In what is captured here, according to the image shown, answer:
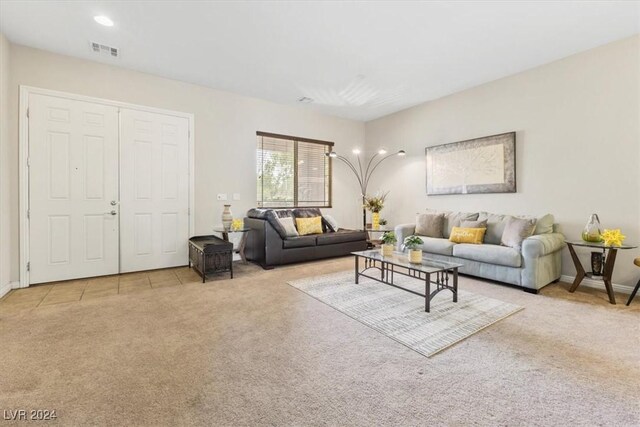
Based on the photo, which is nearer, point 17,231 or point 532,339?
point 532,339

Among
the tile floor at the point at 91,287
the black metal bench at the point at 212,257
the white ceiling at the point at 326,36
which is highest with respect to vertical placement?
the white ceiling at the point at 326,36

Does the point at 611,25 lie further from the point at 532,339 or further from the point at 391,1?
the point at 532,339

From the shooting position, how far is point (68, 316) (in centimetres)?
264

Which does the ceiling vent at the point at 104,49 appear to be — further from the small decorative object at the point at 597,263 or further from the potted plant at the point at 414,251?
the small decorative object at the point at 597,263

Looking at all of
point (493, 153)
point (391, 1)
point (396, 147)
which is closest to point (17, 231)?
point (391, 1)

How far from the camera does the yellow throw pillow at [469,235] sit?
4.05 meters

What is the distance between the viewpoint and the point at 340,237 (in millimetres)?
5180

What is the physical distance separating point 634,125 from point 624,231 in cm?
122

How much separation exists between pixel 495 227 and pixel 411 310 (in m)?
2.28

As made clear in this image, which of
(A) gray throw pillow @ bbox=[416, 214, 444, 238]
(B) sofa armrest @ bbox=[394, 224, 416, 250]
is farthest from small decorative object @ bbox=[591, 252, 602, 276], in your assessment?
(B) sofa armrest @ bbox=[394, 224, 416, 250]

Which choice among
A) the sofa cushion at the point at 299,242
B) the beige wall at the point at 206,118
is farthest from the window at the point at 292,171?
the sofa cushion at the point at 299,242

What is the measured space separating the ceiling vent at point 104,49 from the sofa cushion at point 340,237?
12.4 feet

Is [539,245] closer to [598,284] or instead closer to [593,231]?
[593,231]

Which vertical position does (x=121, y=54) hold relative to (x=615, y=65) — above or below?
above
